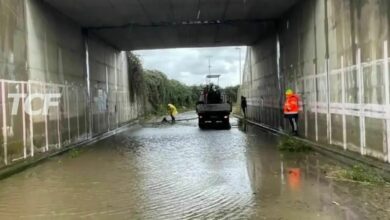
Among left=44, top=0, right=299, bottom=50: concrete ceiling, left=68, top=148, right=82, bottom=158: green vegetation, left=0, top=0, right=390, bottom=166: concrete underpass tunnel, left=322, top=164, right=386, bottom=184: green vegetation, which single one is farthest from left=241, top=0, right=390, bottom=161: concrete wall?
left=68, top=148, right=82, bottom=158: green vegetation

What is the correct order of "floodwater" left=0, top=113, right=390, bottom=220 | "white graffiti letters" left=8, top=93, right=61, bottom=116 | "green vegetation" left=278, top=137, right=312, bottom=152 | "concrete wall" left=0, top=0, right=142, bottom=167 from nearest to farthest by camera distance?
"floodwater" left=0, top=113, right=390, bottom=220 < "concrete wall" left=0, top=0, right=142, bottom=167 < "white graffiti letters" left=8, top=93, right=61, bottom=116 < "green vegetation" left=278, top=137, right=312, bottom=152

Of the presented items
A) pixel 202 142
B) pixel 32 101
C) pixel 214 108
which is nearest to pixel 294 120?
pixel 202 142

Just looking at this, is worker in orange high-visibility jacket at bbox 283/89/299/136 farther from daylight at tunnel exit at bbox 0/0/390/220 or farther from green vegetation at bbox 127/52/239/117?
green vegetation at bbox 127/52/239/117

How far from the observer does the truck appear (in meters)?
35.3

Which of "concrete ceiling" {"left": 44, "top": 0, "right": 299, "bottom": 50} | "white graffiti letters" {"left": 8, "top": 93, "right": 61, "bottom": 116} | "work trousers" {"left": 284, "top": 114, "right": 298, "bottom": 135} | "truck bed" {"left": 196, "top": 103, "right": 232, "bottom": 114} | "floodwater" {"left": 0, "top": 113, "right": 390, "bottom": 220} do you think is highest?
"concrete ceiling" {"left": 44, "top": 0, "right": 299, "bottom": 50}

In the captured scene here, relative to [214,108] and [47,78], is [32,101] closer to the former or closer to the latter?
[47,78]

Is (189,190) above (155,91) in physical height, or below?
below

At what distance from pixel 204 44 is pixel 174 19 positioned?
1066cm

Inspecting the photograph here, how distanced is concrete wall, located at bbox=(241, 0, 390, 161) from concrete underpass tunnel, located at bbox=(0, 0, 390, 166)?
0.10ft

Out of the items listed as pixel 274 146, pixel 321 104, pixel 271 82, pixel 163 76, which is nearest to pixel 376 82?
pixel 321 104

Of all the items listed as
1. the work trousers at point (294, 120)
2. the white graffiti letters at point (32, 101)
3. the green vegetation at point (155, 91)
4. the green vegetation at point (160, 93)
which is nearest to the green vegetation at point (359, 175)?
the white graffiti letters at point (32, 101)

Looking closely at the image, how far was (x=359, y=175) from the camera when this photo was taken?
10.6 meters

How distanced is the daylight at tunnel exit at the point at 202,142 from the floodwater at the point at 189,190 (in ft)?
0.10

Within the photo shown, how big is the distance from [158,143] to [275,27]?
9.20 m
